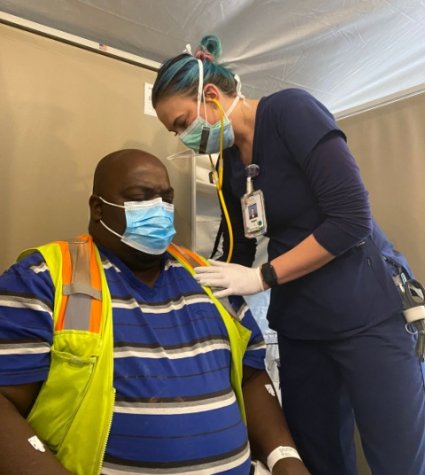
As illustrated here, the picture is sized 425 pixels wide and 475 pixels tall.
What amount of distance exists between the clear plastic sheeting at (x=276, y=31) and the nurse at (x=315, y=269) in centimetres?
33

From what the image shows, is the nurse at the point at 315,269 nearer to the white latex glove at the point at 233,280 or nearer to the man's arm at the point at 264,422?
the white latex glove at the point at 233,280

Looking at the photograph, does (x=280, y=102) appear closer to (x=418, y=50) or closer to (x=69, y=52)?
(x=69, y=52)

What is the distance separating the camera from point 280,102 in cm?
123

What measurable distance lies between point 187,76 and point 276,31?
623mm

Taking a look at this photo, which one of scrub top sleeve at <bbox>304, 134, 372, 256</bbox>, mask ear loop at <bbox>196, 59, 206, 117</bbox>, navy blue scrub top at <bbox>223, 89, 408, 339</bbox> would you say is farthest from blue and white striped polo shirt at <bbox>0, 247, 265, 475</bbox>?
mask ear loop at <bbox>196, 59, 206, 117</bbox>

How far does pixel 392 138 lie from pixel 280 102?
0.85 meters

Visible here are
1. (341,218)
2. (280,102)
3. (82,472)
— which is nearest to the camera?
(82,472)

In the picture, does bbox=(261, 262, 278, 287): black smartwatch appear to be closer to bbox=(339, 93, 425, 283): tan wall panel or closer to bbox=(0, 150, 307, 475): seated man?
bbox=(0, 150, 307, 475): seated man

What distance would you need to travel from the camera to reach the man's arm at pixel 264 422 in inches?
40.9

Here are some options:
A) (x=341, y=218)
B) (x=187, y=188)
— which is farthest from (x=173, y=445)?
(x=187, y=188)

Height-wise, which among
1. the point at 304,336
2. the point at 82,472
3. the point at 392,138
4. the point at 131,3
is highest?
the point at 131,3

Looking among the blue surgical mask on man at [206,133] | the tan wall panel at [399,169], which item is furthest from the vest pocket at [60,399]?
the tan wall panel at [399,169]

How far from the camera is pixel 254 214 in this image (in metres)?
1.29

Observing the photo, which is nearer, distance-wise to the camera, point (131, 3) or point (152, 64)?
point (131, 3)
